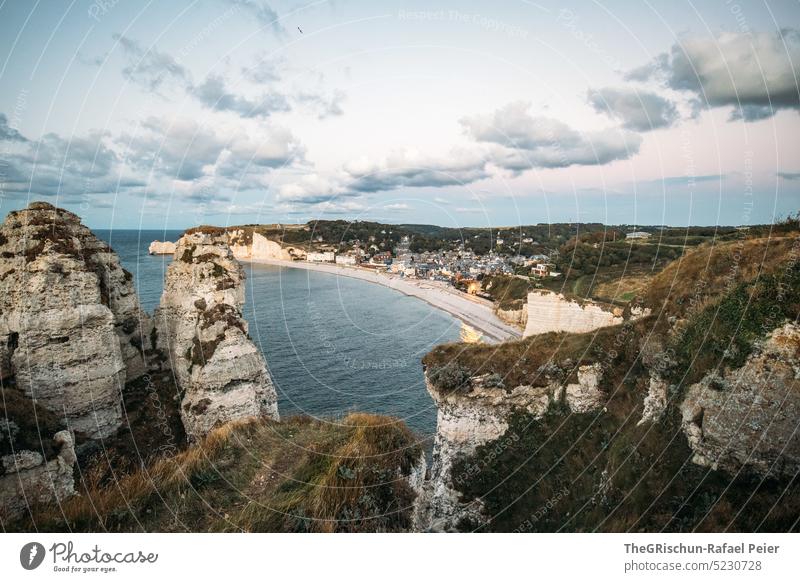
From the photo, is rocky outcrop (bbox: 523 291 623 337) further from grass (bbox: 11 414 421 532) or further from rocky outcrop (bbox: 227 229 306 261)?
rocky outcrop (bbox: 227 229 306 261)

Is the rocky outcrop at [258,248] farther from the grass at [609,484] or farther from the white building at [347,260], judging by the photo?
the grass at [609,484]

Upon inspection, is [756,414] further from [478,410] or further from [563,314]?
[563,314]

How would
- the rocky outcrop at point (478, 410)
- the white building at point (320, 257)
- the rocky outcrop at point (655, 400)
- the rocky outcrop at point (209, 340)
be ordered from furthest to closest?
1. the white building at point (320, 257)
2. the rocky outcrop at point (209, 340)
3. the rocky outcrop at point (478, 410)
4. the rocky outcrop at point (655, 400)

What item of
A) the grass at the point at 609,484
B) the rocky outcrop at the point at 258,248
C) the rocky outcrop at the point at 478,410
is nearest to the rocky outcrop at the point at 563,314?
the rocky outcrop at the point at 478,410

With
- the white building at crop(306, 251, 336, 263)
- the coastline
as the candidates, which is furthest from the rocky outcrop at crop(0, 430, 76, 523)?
the white building at crop(306, 251, 336, 263)

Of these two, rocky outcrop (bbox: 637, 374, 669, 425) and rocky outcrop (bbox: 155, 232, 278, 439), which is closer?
rocky outcrop (bbox: 637, 374, 669, 425)
